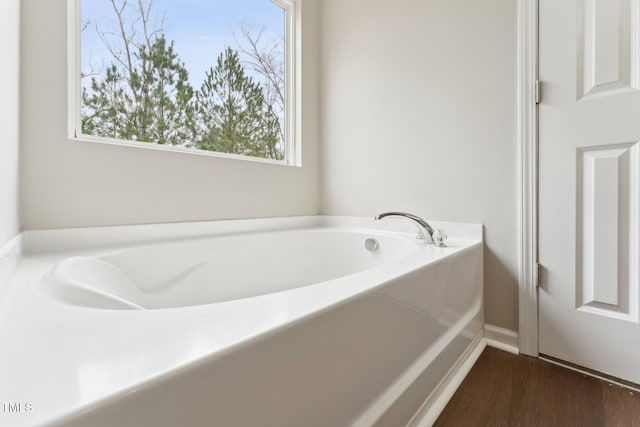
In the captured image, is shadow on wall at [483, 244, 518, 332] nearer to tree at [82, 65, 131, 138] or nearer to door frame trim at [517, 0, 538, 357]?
door frame trim at [517, 0, 538, 357]

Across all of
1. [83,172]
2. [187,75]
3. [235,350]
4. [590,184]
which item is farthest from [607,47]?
[83,172]

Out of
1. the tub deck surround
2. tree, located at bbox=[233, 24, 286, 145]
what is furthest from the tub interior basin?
tree, located at bbox=[233, 24, 286, 145]

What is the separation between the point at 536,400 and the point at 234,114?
1897 mm

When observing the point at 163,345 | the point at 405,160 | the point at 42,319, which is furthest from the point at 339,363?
the point at 405,160

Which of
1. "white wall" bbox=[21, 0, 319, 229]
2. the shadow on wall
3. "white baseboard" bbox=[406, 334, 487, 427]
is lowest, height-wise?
"white baseboard" bbox=[406, 334, 487, 427]

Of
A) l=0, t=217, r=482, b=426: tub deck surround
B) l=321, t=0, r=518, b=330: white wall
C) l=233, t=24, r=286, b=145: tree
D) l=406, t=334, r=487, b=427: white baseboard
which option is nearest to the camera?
l=0, t=217, r=482, b=426: tub deck surround

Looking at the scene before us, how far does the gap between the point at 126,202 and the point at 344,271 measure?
112 cm

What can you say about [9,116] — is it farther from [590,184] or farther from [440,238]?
[590,184]

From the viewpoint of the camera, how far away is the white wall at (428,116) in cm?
125

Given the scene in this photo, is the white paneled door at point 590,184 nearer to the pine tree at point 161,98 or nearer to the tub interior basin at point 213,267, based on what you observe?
the tub interior basin at point 213,267

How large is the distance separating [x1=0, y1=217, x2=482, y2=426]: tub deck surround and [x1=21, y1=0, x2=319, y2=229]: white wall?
0.52 feet

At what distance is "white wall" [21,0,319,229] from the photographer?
3.33 ft

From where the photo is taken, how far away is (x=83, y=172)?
1.10m

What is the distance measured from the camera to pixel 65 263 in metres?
0.69
